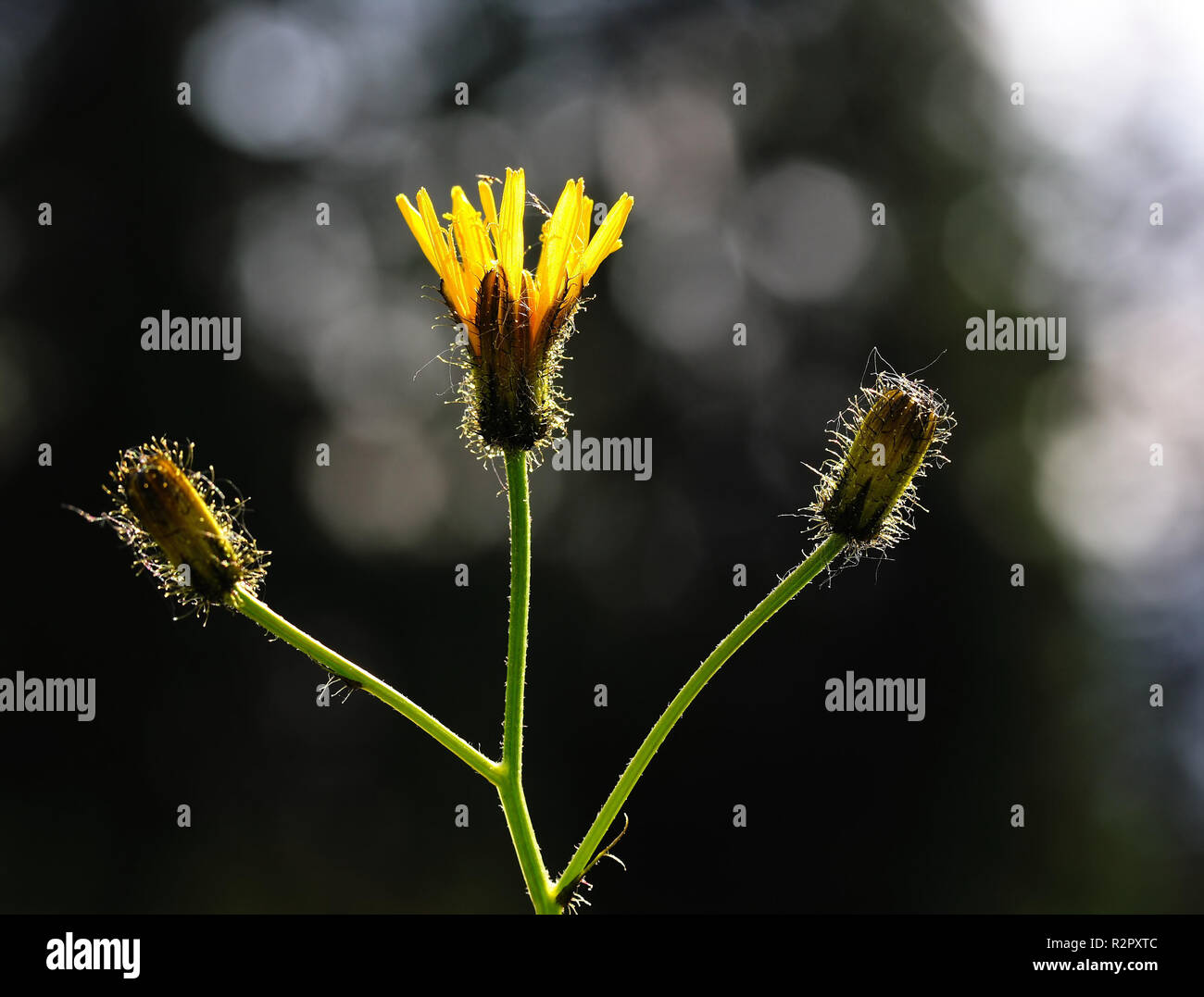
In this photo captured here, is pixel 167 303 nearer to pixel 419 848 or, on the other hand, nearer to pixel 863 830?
pixel 419 848

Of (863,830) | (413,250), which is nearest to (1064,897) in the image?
(863,830)

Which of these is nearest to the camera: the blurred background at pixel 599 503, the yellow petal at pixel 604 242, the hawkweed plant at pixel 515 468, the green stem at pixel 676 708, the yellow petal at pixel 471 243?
the green stem at pixel 676 708

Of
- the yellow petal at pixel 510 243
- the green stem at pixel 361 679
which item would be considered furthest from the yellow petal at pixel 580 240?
the green stem at pixel 361 679

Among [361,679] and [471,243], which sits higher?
[471,243]

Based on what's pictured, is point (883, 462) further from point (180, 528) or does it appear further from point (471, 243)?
point (180, 528)

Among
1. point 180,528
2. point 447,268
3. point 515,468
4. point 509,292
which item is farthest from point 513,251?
point 180,528

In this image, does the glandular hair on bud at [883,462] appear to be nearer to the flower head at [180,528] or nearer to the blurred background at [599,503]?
the flower head at [180,528]
